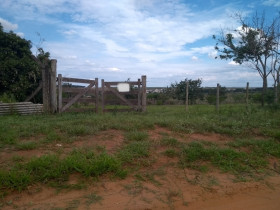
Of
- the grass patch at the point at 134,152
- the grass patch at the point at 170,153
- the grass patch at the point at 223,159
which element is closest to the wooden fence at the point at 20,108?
the grass patch at the point at 134,152

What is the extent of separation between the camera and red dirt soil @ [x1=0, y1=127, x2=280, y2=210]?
10.6 feet

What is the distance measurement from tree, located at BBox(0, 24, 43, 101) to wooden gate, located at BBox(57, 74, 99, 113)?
9.32 ft

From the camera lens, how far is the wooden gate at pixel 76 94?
9273 millimetres

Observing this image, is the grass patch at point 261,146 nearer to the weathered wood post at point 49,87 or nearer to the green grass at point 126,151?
the green grass at point 126,151

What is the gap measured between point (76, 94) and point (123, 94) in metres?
1.90

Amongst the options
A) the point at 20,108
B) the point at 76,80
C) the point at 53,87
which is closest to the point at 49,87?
the point at 53,87

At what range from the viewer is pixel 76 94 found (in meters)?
9.66

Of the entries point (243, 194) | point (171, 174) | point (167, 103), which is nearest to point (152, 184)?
point (171, 174)

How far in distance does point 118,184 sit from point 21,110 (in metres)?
6.67

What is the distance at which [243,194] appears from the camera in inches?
145

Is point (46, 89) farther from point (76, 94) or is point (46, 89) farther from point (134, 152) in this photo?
point (134, 152)

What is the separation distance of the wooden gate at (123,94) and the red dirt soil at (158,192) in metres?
5.71

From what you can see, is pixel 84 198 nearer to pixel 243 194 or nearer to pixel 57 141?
pixel 57 141

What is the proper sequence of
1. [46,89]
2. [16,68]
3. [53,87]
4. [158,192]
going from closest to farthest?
[158,192] → [53,87] → [46,89] → [16,68]
